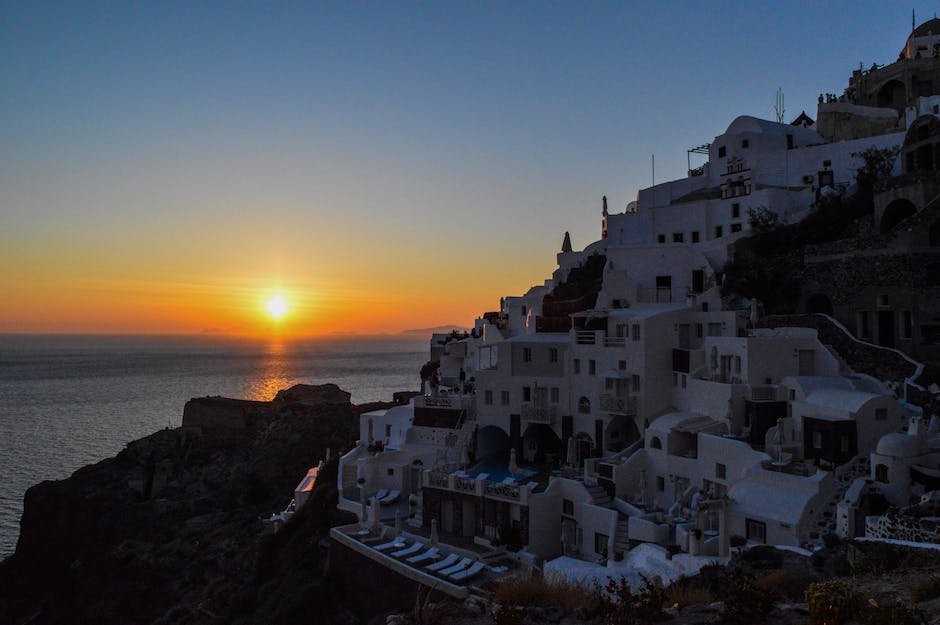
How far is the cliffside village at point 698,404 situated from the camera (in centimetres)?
2172

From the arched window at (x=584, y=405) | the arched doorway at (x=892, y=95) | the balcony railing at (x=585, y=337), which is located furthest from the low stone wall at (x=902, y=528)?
the arched doorway at (x=892, y=95)

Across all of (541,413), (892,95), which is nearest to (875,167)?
(892,95)

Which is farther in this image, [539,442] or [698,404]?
[539,442]

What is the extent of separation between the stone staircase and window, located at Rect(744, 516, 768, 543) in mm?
1095

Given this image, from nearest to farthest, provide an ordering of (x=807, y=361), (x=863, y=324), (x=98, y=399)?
(x=807, y=361), (x=863, y=324), (x=98, y=399)

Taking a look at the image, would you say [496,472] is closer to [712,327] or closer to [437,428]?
[437,428]

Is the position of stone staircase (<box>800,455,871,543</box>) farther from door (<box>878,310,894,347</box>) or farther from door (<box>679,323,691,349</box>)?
door (<box>679,323,691,349</box>)

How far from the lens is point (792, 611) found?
10172mm

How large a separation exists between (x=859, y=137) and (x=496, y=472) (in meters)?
32.5

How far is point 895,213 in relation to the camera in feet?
113

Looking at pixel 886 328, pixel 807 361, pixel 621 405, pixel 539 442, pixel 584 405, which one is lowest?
pixel 539 442

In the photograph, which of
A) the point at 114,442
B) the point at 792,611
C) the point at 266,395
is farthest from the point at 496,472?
the point at 266,395

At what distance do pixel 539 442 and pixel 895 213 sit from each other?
2010 centimetres

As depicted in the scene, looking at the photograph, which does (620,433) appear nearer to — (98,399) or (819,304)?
(819,304)
